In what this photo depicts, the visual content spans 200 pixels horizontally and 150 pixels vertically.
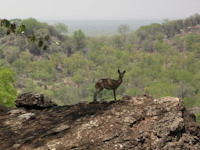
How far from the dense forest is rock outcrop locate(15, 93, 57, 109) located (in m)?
41.8

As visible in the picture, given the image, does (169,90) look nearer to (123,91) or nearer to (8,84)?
(123,91)

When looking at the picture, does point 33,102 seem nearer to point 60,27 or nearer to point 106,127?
point 106,127

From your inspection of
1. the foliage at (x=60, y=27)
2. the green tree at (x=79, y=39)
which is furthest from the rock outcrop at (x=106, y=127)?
the foliage at (x=60, y=27)

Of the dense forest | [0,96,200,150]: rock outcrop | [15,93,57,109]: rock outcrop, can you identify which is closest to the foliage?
the dense forest

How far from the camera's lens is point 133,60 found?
13800cm

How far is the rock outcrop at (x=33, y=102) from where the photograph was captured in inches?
477

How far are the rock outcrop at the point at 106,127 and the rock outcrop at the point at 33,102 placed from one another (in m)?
0.94

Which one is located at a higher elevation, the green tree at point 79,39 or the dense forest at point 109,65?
the green tree at point 79,39

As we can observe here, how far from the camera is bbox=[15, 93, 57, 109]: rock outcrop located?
39.7ft

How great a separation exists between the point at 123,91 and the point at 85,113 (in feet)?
283

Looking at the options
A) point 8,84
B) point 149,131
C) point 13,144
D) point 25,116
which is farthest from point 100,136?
point 8,84

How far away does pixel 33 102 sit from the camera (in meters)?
12.1

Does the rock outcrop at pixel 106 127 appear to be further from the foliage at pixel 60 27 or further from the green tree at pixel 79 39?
the foliage at pixel 60 27

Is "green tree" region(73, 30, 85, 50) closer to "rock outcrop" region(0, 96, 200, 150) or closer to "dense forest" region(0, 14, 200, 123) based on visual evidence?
"dense forest" region(0, 14, 200, 123)
